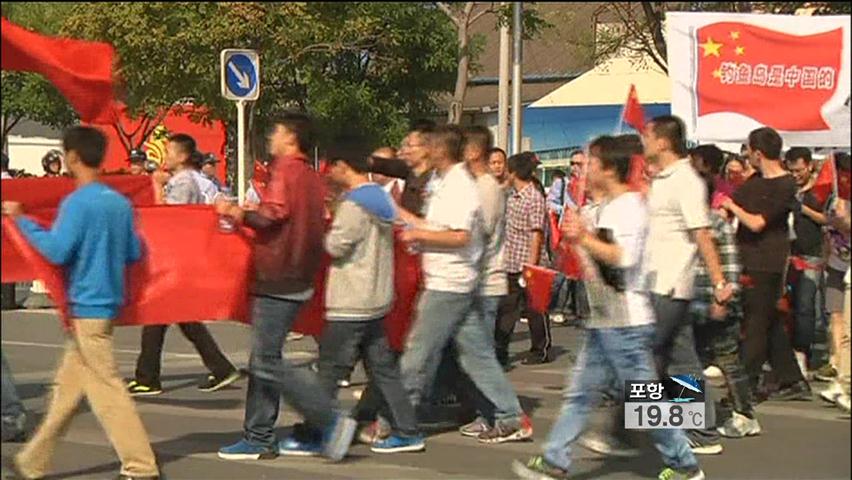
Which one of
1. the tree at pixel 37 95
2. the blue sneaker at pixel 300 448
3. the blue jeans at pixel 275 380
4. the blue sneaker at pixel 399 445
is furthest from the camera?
the blue sneaker at pixel 399 445

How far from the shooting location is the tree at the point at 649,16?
20.7 feet

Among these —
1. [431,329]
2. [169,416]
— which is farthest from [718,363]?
[169,416]

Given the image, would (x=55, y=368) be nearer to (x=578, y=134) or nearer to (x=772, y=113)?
(x=772, y=113)

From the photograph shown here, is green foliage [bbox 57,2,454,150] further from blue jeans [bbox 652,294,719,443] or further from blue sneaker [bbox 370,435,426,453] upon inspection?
blue sneaker [bbox 370,435,426,453]

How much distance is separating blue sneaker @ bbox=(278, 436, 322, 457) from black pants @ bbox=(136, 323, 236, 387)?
1.83 m

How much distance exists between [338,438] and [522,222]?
12.6 ft

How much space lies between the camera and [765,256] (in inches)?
353

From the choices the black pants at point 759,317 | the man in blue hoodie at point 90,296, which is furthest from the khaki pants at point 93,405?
the black pants at point 759,317

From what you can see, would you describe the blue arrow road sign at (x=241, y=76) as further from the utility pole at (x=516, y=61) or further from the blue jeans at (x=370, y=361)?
the blue jeans at (x=370, y=361)

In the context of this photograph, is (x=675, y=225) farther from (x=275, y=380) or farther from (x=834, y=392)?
(x=834, y=392)

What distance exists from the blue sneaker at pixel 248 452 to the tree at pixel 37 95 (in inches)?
78.2

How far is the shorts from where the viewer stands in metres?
5.84

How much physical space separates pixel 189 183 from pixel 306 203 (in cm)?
256

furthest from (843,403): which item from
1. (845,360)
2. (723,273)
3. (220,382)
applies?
(220,382)
